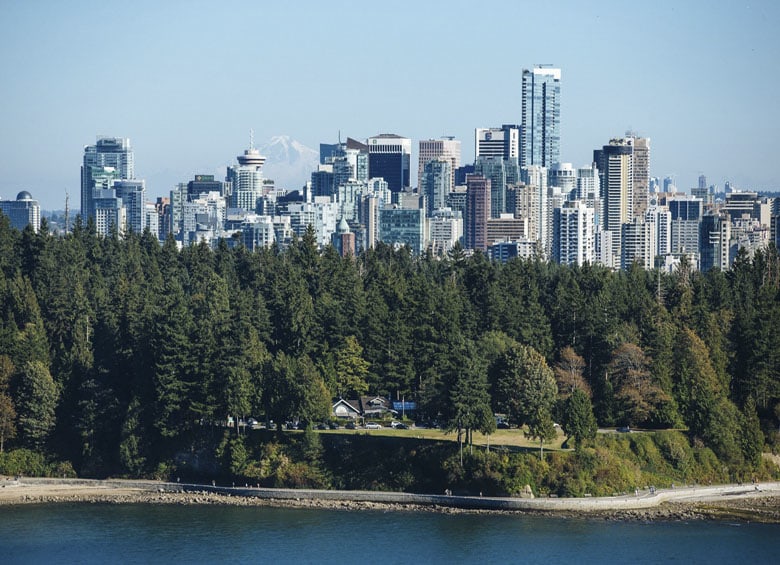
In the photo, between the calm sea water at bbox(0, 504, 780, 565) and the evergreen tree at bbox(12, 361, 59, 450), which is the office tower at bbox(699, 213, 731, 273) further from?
the calm sea water at bbox(0, 504, 780, 565)

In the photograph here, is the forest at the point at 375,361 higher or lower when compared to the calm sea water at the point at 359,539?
higher

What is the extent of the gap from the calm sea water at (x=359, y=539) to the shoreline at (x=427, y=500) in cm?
80

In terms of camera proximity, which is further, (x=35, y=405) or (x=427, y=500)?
(x=35, y=405)

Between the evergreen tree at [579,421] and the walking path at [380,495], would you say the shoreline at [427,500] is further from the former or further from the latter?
the evergreen tree at [579,421]

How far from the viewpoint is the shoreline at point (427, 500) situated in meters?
50.1

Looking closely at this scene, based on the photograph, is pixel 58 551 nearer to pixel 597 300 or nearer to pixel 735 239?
pixel 597 300

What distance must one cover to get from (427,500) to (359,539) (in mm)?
4768

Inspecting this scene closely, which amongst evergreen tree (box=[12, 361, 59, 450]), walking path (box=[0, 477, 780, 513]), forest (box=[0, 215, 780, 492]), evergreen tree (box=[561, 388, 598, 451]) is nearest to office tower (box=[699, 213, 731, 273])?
forest (box=[0, 215, 780, 492])

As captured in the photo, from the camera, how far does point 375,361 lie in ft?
202

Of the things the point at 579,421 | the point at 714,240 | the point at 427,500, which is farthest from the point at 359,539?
the point at 714,240

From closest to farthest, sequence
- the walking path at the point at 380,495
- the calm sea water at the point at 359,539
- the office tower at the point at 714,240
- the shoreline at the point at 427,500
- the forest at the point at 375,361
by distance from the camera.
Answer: the calm sea water at the point at 359,539
the shoreline at the point at 427,500
the walking path at the point at 380,495
the forest at the point at 375,361
the office tower at the point at 714,240

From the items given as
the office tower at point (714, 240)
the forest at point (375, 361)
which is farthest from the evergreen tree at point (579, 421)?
the office tower at point (714, 240)

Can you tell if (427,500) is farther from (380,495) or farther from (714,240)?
(714,240)

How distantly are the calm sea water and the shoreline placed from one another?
0.80m
